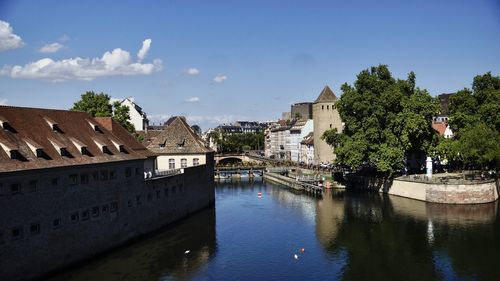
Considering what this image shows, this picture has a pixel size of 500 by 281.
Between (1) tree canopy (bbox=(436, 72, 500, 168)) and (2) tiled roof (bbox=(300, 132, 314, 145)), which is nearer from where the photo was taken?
(1) tree canopy (bbox=(436, 72, 500, 168))

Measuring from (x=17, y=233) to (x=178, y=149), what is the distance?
30618mm

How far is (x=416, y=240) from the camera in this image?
1714 inches

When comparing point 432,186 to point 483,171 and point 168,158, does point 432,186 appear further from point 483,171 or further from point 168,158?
point 168,158

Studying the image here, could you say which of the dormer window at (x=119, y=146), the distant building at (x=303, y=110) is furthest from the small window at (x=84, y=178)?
the distant building at (x=303, y=110)

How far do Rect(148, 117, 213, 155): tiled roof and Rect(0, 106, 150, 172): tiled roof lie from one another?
43.2 ft

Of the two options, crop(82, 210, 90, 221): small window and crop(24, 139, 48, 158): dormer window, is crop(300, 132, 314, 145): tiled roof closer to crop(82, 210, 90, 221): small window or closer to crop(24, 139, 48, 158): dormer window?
crop(82, 210, 90, 221): small window

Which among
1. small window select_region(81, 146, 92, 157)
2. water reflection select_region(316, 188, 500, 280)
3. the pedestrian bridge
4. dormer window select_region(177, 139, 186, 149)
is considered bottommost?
water reflection select_region(316, 188, 500, 280)

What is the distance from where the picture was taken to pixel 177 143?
60156 mm

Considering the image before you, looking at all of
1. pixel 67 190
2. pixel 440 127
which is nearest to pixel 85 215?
pixel 67 190

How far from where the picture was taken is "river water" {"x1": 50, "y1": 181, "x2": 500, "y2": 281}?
3475cm

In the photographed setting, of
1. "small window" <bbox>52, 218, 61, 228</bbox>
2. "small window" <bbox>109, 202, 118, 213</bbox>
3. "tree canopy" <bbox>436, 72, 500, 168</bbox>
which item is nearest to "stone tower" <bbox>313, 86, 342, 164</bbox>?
"tree canopy" <bbox>436, 72, 500, 168</bbox>

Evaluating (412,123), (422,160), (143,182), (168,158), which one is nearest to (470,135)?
(412,123)

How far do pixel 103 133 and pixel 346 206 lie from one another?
3183 centimetres

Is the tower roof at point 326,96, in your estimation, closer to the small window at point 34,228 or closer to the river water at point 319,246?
the river water at point 319,246
